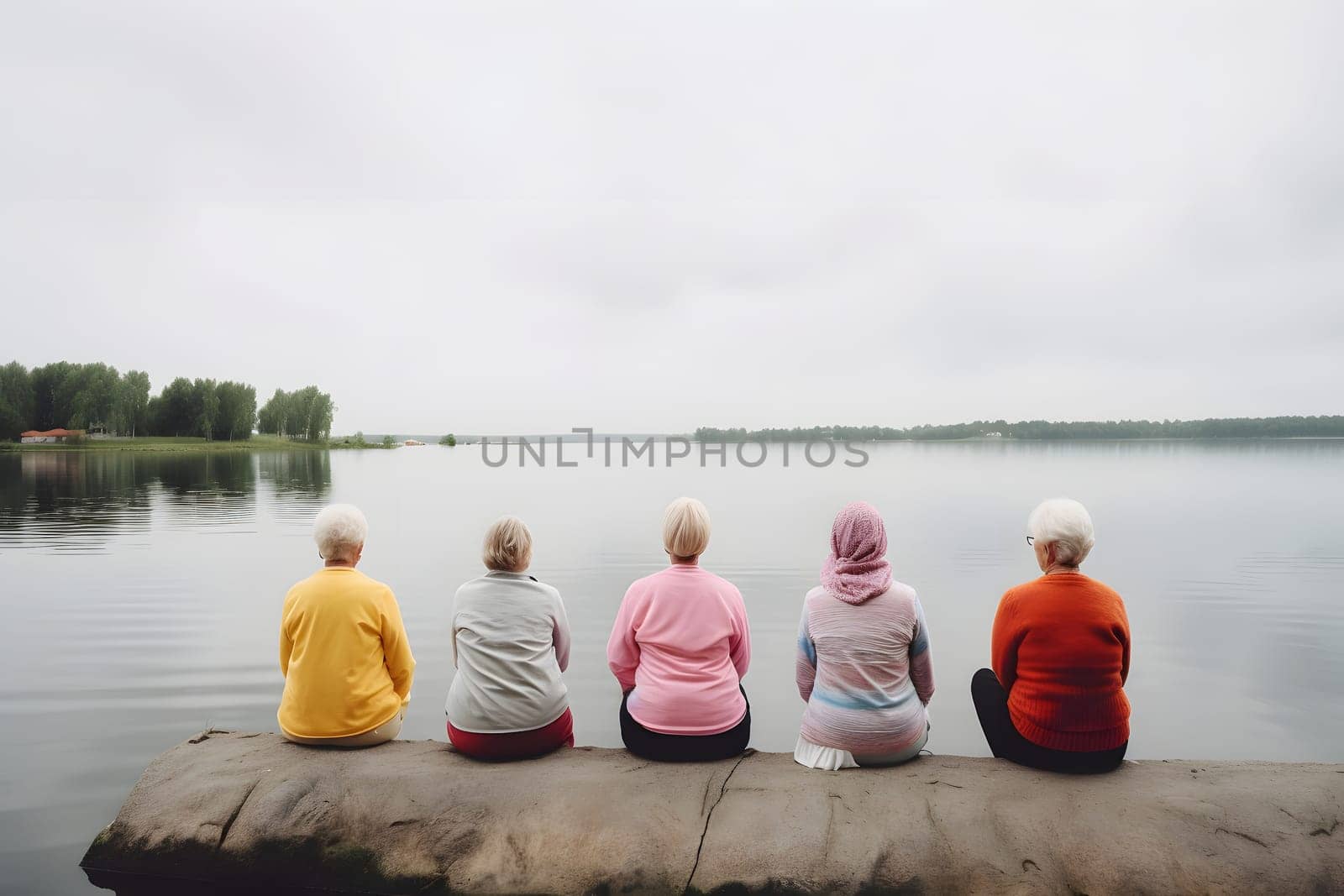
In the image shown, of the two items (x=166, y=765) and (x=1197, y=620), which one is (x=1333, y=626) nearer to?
(x=1197, y=620)

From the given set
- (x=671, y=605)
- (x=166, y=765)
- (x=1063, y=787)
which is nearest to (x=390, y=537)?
(x=166, y=765)

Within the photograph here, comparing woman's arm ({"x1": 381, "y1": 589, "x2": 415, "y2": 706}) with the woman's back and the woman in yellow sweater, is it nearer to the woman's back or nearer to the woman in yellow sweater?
the woman in yellow sweater

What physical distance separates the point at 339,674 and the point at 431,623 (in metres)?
5.65

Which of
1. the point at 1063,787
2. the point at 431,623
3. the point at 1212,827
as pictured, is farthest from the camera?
the point at 431,623

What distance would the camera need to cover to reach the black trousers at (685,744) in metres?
3.53

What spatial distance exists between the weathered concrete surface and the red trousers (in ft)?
0.27

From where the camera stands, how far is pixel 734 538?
1706 centimetres

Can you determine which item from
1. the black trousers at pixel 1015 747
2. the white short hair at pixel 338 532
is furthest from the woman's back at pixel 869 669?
the white short hair at pixel 338 532

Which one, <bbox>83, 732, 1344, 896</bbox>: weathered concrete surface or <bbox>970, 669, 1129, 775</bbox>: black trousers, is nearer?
<bbox>83, 732, 1344, 896</bbox>: weathered concrete surface

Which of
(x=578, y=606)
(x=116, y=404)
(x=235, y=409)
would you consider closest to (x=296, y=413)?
(x=235, y=409)

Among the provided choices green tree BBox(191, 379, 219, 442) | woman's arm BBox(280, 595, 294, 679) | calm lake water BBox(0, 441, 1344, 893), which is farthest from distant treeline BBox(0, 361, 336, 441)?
woman's arm BBox(280, 595, 294, 679)

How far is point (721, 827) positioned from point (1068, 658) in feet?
5.52

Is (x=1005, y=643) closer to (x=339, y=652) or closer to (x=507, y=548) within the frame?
(x=507, y=548)

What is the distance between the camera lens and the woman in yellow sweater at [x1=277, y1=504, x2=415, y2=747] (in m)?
3.43
